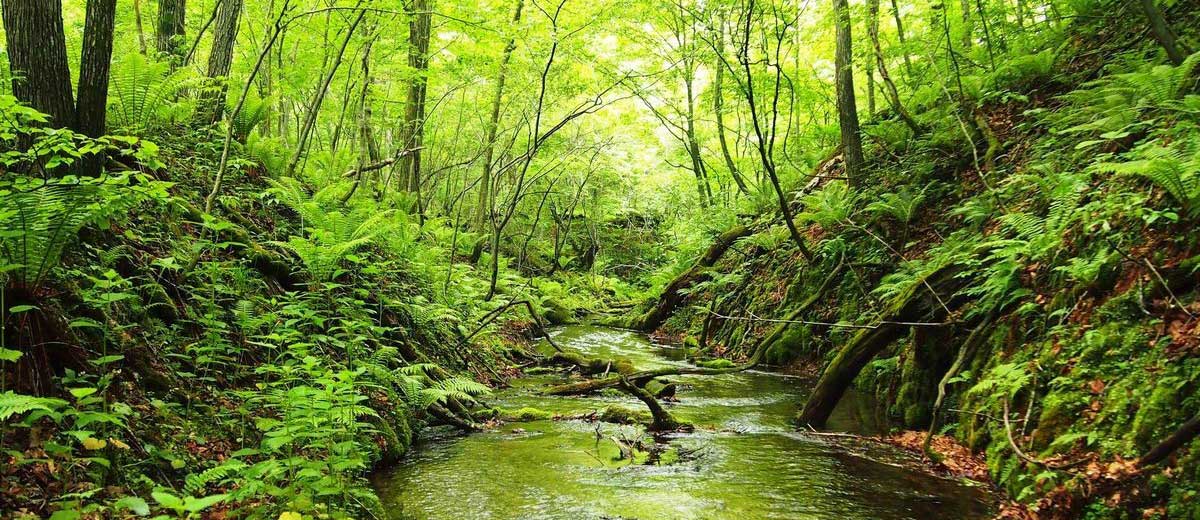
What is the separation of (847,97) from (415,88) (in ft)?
25.9

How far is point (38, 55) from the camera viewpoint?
401cm

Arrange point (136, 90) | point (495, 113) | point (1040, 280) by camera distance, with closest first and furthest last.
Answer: point (1040, 280), point (136, 90), point (495, 113)

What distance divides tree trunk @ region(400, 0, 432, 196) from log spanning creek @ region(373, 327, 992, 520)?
219 inches

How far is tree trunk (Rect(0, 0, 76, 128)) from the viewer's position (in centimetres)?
396

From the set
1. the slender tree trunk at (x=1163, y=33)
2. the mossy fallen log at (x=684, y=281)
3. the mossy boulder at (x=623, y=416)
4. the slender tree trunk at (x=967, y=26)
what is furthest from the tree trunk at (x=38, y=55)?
the mossy fallen log at (x=684, y=281)

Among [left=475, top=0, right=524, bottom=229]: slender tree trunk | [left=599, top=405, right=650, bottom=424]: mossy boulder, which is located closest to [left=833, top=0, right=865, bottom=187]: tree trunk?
[left=475, top=0, right=524, bottom=229]: slender tree trunk

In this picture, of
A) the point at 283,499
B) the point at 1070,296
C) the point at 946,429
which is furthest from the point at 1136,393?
the point at 283,499

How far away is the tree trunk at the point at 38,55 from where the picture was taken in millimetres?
3955

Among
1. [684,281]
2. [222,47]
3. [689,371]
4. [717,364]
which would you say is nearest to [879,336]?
[689,371]

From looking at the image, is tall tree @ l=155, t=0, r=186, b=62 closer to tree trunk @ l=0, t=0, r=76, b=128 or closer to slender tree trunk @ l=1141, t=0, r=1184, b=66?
tree trunk @ l=0, t=0, r=76, b=128

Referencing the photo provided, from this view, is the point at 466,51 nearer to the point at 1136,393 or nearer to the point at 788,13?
the point at 788,13

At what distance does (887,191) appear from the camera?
29.5 ft

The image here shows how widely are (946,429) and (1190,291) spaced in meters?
2.00

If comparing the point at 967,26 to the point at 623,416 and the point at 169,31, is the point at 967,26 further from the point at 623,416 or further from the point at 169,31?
the point at 169,31
